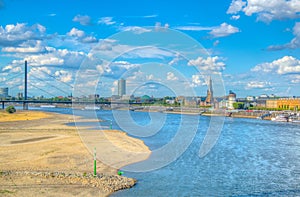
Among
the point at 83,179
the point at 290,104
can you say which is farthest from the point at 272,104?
the point at 83,179

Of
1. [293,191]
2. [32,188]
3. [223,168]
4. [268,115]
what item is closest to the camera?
[32,188]

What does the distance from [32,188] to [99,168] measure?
5.76 meters

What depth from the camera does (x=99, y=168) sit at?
71.8 ft

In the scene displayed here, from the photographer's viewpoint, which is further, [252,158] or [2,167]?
[252,158]

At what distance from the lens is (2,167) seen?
68.5 ft

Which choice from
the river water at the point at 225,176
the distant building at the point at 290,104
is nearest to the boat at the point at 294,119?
the distant building at the point at 290,104

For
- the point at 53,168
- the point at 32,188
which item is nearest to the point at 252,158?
the point at 53,168

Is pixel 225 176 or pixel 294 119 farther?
pixel 294 119

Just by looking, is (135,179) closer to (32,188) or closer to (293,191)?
(32,188)

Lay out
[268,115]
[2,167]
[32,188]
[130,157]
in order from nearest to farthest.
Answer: [32,188] < [2,167] < [130,157] < [268,115]

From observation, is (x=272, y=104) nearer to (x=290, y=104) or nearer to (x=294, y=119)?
(x=290, y=104)

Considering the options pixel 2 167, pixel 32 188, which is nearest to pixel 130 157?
pixel 2 167

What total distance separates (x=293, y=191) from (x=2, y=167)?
16.2 m

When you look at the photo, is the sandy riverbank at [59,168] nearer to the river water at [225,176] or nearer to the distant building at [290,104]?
the river water at [225,176]
